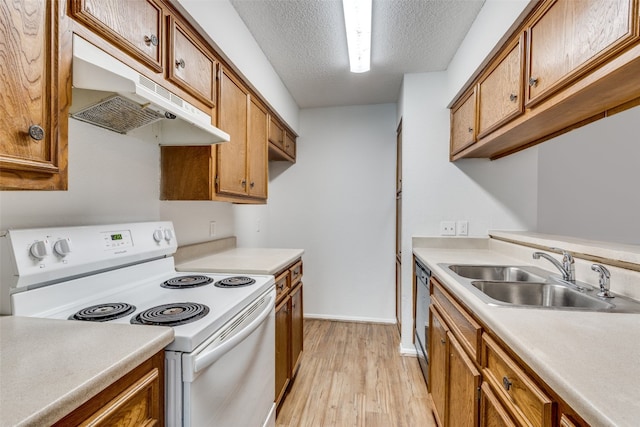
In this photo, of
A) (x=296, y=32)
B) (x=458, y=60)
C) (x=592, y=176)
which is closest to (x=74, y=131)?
(x=296, y=32)

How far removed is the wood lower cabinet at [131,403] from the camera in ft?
1.95

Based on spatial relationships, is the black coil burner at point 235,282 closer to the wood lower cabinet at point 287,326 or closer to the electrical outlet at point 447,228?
the wood lower cabinet at point 287,326

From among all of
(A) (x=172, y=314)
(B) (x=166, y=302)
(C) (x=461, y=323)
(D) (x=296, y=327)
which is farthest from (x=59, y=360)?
(D) (x=296, y=327)

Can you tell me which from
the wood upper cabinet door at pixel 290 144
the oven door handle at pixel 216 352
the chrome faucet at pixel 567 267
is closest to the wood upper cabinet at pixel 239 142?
the wood upper cabinet door at pixel 290 144

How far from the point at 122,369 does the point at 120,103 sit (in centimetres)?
86

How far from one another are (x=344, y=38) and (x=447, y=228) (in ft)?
5.43

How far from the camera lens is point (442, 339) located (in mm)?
1569

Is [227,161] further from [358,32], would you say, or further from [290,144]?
[290,144]

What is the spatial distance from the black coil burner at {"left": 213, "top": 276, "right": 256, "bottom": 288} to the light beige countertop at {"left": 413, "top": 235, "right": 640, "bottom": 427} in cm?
95

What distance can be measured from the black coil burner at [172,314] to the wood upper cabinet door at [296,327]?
1.04m

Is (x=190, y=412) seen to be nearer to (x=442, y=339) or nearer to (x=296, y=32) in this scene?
(x=442, y=339)

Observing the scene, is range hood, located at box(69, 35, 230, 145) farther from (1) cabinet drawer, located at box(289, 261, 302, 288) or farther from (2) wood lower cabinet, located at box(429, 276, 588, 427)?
(2) wood lower cabinet, located at box(429, 276, 588, 427)

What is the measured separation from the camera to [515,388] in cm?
82

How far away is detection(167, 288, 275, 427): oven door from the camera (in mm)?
841
